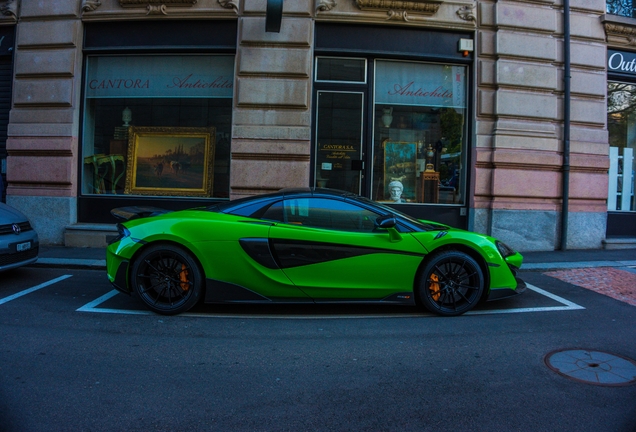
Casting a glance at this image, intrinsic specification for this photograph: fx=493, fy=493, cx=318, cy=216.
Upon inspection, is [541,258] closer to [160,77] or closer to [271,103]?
[271,103]

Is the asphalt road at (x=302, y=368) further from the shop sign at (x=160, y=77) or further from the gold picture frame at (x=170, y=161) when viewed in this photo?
the shop sign at (x=160, y=77)

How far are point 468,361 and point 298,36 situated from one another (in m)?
7.59

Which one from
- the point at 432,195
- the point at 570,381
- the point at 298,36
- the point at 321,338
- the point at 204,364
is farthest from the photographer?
the point at 432,195

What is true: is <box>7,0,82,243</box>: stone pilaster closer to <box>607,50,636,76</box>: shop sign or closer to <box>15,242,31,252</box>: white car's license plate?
<box>15,242,31,252</box>: white car's license plate

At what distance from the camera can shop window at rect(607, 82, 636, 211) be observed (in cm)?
1102

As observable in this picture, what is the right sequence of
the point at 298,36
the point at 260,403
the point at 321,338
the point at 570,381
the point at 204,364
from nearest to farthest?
the point at 260,403
the point at 570,381
the point at 204,364
the point at 321,338
the point at 298,36

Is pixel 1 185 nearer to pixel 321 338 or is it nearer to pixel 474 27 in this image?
pixel 321 338

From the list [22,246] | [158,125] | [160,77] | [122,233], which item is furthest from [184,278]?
[160,77]

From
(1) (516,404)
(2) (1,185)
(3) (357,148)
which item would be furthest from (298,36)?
(1) (516,404)

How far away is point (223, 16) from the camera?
9.83m

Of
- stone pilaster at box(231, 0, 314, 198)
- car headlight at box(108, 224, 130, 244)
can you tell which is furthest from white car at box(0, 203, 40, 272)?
stone pilaster at box(231, 0, 314, 198)

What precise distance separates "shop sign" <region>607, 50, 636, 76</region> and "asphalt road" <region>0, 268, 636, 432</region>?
7.02 meters

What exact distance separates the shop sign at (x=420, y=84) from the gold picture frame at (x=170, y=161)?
3.73 m

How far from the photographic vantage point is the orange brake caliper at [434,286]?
527 centimetres
